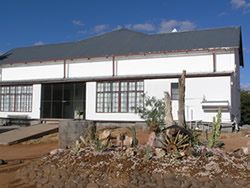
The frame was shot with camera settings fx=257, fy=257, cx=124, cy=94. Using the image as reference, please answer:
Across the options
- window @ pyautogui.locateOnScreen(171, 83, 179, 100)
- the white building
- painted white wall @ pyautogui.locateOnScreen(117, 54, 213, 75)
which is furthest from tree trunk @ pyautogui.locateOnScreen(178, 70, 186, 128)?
painted white wall @ pyautogui.locateOnScreen(117, 54, 213, 75)

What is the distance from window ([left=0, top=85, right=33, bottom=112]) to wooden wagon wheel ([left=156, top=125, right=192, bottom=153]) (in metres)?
16.1

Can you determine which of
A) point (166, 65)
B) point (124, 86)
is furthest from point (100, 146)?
point (166, 65)

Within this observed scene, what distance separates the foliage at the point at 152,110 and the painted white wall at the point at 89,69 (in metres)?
4.79

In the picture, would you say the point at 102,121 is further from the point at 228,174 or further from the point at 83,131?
the point at 228,174

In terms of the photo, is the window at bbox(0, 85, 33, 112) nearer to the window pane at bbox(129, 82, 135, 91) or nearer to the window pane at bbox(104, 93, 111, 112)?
the window pane at bbox(104, 93, 111, 112)

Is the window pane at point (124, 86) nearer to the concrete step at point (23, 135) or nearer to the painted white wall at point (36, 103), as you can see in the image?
the concrete step at point (23, 135)

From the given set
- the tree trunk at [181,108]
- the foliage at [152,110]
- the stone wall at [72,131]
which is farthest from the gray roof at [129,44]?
the stone wall at [72,131]

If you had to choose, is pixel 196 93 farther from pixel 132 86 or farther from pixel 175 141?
pixel 175 141

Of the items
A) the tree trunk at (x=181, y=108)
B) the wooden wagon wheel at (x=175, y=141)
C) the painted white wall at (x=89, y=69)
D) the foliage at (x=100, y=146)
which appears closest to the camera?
the wooden wagon wheel at (x=175, y=141)

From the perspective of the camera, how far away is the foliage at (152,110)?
52.3ft

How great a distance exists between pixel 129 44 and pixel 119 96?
5834 mm

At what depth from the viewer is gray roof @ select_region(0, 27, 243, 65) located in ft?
63.3

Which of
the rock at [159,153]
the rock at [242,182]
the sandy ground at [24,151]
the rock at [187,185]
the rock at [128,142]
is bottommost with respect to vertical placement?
the sandy ground at [24,151]

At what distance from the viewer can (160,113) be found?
1606cm
